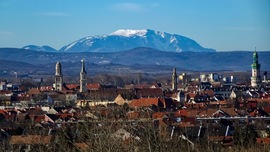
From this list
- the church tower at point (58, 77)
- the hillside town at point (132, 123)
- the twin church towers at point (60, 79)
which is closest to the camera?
the hillside town at point (132, 123)

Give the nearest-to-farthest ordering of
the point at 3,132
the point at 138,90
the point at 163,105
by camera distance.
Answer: the point at 3,132 → the point at 163,105 → the point at 138,90

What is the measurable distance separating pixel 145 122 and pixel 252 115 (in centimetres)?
2005

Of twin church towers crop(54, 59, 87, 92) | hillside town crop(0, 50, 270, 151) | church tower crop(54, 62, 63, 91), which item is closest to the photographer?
hillside town crop(0, 50, 270, 151)

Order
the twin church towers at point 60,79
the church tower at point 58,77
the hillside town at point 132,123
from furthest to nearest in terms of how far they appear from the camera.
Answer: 1. the church tower at point 58,77
2. the twin church towers at point 60,79
3. the hillside town at point 132,123

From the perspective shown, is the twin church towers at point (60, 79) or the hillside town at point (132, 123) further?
the twin church towers at point (60, 79)

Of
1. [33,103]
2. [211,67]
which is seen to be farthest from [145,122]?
[211,67]

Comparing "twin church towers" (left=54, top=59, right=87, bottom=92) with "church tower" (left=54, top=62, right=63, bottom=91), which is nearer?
"twin church towers" (left=54, top=59, right=87, bottom=92)

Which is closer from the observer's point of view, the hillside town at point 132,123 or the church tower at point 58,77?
the hillside town at point 132,123

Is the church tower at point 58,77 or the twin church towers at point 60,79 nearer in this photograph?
the twin church towers at point 60,79

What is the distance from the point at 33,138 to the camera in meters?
18.9

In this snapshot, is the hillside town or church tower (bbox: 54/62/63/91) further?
church tower (bbox: 54/62/63/91)

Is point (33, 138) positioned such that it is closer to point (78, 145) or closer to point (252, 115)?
point (78, 145)

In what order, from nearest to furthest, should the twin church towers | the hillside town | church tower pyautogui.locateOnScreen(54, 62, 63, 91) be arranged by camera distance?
the hillside town, the twin church towers, church tower pyautogui.locateOnScreen(54, 62, 63, 91)

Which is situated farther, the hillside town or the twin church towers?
the twin church towers
